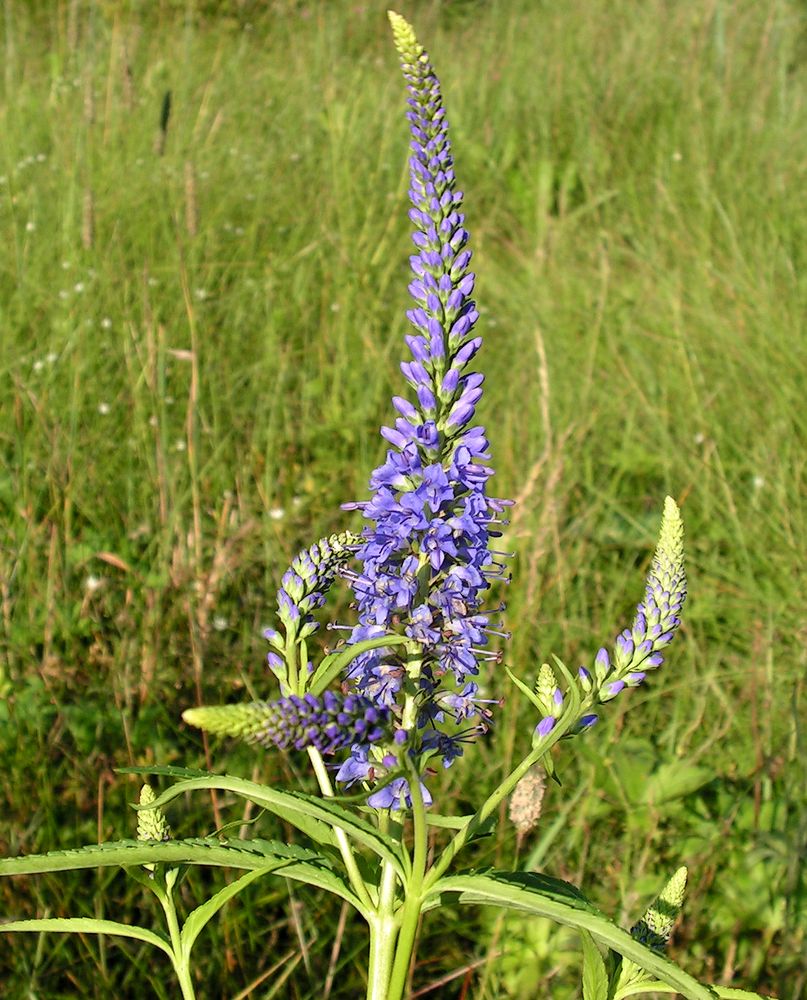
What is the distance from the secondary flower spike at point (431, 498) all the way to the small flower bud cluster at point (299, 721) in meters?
0.22

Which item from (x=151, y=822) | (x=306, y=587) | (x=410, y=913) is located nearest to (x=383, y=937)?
(x=410, y=913)

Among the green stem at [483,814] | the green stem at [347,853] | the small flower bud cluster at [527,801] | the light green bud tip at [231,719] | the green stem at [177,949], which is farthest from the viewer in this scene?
the small flower bud cluster at [527,801]

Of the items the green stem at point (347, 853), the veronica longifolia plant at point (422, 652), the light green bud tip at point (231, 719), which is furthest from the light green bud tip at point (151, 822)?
the light green bud tip at point (231, 719)

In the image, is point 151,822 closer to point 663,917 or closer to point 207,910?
point 207,910

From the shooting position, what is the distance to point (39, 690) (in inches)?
115

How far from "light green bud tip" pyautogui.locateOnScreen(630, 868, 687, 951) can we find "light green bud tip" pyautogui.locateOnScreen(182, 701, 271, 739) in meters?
0.75

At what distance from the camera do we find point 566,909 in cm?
121

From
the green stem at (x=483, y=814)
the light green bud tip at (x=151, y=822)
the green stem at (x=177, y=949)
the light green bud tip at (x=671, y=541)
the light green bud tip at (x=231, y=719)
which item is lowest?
the green stem at (x=177, y=949)

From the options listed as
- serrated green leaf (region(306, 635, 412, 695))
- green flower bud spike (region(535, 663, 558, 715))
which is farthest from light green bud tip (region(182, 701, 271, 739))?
green flower bud spike (region(535, 663, 558, 715))

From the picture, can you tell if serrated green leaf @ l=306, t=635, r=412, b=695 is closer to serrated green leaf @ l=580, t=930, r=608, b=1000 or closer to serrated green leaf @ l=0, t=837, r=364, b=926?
serrated green leaf @ l=0, t=837, r=364, b=926

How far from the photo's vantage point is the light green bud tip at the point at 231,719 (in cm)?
99

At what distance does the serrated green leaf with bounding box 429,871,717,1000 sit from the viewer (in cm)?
117

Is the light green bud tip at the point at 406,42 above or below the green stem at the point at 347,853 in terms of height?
above

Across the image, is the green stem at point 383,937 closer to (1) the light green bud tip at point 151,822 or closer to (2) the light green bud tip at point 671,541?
(1) the light green bud tip at point 151,822
